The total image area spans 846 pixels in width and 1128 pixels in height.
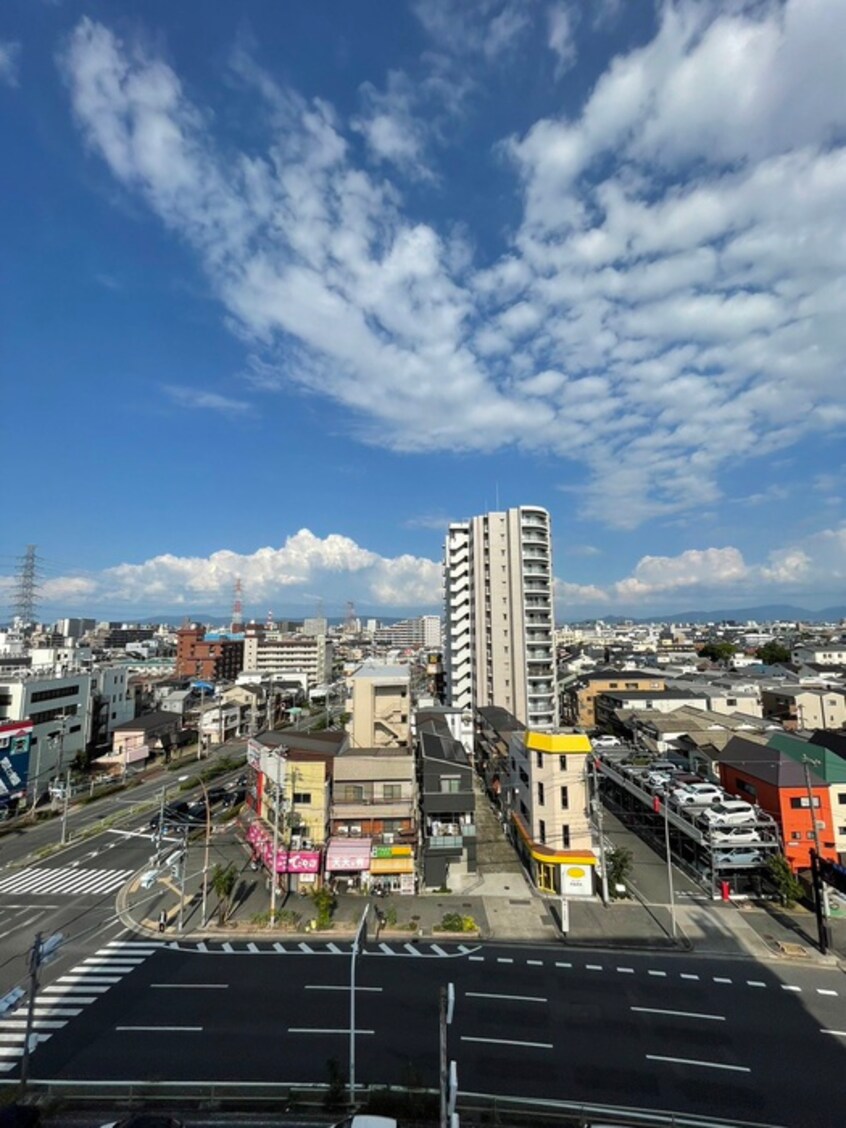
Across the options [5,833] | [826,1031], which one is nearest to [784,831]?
[826,1031]

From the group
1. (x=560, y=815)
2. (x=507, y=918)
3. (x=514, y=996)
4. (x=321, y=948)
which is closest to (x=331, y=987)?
(x=321, y=948)

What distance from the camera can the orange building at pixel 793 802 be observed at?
122 feet

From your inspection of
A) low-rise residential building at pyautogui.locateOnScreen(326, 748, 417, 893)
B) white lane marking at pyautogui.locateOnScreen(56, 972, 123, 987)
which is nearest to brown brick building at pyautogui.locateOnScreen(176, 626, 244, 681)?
low-rise residential building at pyautogui.locateOnScreen(326, 748, 417, 893)

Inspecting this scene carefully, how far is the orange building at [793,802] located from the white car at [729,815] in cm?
200

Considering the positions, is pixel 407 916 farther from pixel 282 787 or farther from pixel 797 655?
pixel 797 655

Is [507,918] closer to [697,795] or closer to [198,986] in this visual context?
[198,986]

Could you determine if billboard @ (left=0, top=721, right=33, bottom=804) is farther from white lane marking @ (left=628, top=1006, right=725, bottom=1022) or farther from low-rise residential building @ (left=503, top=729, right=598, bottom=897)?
white lane marking @ (left=628, top=1006, right=725, bottom=1022)

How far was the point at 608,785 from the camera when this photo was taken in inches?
2206

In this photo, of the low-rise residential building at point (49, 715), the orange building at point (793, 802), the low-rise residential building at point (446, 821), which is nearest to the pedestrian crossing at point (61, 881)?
the low-rise residential building at point (446, 821)

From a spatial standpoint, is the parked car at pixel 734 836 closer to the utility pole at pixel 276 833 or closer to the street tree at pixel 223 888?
the utility pole at pixel 276 833

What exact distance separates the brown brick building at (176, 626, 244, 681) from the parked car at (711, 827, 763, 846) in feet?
431

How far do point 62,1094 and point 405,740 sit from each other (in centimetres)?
2920

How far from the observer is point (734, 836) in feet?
118

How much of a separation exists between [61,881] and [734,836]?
149ft
